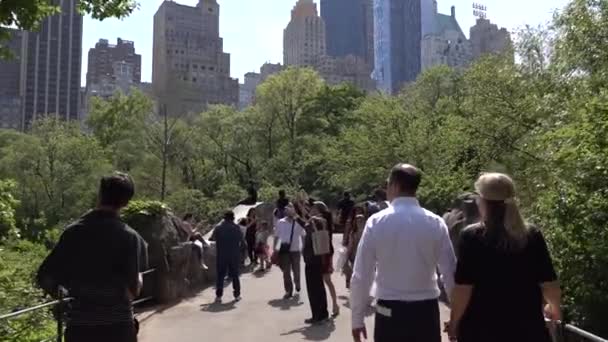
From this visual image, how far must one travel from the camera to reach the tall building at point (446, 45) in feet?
341

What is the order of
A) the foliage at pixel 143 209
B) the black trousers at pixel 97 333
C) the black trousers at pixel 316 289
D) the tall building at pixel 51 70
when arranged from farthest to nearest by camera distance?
the tall building at pixel 51 70 → the foliage at pixel 143 209 → the black trousers at pixel 316 289 → the black trousers at pixel 97 333

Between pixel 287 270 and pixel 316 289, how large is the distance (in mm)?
2963

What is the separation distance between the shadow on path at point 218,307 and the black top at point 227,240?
0.88 m

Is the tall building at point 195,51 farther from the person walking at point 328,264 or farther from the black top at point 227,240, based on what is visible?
the person walking at point 328,264

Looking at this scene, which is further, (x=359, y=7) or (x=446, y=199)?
(x=359, y=7)

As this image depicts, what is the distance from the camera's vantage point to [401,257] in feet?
13.5

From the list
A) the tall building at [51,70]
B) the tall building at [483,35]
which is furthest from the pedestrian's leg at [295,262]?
the tall building at [51,70]

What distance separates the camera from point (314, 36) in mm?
159125

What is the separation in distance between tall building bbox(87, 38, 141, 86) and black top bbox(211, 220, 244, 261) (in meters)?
127

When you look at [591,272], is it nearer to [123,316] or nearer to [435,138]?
[123,316]

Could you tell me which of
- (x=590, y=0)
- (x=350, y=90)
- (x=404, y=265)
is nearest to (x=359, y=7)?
(x=350, y=90)

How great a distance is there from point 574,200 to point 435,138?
2290 centimetres

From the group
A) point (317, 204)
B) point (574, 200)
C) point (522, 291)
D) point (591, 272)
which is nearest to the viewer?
point (522, 291)

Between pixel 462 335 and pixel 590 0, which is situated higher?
pixel 590 0
